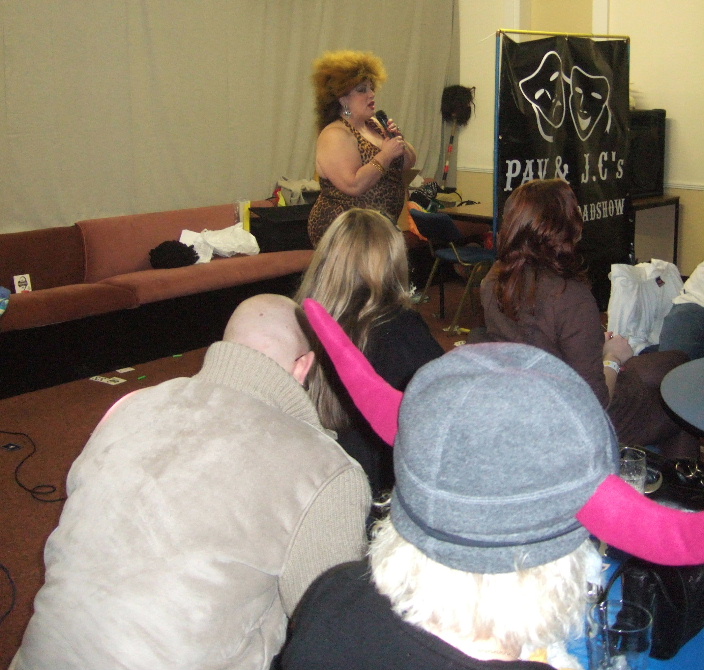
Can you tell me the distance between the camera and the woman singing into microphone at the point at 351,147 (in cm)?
321

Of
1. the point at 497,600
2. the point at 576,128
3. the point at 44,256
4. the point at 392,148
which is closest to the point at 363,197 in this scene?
the point at 392,148

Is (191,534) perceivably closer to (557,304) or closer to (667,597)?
(667,597)

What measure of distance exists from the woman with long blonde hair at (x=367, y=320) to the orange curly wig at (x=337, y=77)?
152cm

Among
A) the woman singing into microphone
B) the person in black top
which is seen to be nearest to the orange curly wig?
the woman singing into microphone

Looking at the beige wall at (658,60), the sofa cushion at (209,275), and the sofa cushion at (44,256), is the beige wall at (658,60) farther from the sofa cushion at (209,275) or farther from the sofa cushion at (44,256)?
the sofa cushion at (44,256)

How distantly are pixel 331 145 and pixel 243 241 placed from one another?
194 cm

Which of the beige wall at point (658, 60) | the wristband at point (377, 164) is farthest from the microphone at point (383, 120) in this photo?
the beige wall at point (658, 60)

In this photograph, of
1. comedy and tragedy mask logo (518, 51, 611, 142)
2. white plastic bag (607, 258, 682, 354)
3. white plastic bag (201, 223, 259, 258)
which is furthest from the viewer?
white plastic bag (201, 223, 259, 258)

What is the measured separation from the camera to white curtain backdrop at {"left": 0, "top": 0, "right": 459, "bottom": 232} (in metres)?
4.47

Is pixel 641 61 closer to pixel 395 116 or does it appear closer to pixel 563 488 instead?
pixel 395 116

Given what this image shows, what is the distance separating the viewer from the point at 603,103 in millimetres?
4242

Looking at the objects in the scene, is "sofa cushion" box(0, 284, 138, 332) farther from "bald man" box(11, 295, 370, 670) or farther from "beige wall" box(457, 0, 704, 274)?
"beige wall" box(457, 0, 704, 274)

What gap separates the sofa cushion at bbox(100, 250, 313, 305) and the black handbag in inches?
141

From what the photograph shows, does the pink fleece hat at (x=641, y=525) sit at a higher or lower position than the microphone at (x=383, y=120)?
lower
